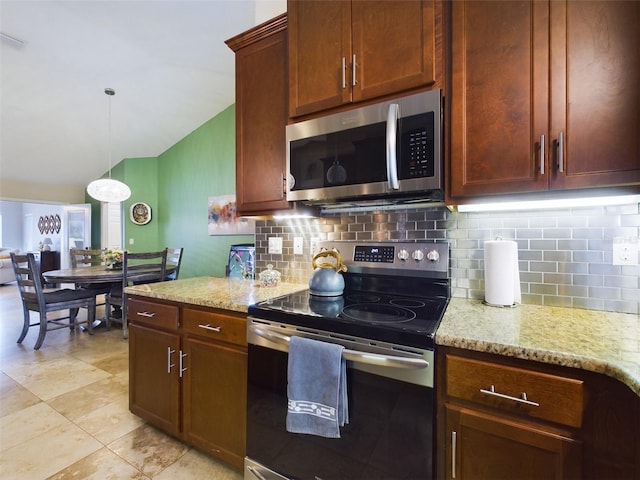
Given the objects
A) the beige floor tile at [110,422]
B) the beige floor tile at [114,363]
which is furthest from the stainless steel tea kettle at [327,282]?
the beige floor tile at [114,363]

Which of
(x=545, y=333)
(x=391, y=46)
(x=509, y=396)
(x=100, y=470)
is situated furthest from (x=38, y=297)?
(x=545, y=333)

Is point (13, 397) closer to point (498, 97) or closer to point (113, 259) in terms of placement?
point (113, 259)

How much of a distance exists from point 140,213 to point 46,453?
476cm

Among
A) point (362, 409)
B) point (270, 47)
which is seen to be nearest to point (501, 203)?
point (362, 409)

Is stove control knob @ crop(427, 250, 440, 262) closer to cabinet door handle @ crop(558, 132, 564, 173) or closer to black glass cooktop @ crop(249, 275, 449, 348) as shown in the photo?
black glass cooktop @ crop(249, 275, 449, 348)

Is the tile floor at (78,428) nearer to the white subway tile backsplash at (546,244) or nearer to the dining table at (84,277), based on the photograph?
the dining table at (84,277)

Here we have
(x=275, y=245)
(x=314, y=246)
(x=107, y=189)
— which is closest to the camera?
(x=314, y=246)

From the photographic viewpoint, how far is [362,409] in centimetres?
105

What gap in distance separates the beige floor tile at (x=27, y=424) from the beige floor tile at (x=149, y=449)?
54 centimetres

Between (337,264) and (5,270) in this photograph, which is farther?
(5,270)

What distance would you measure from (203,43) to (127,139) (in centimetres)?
289

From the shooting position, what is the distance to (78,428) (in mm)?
1908

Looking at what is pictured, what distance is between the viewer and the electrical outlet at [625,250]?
1.19 metres

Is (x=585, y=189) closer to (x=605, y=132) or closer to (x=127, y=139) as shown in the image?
(x=605, y=132)
